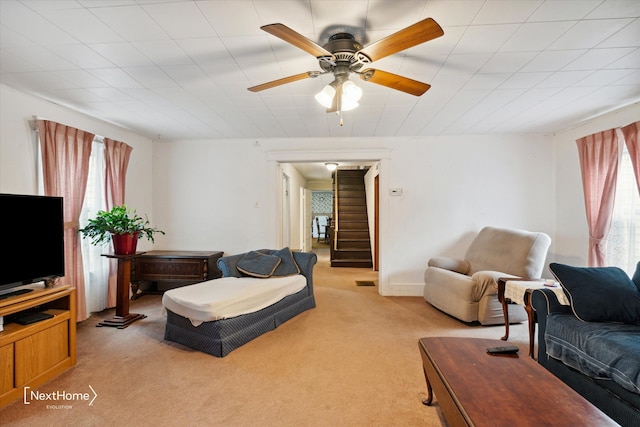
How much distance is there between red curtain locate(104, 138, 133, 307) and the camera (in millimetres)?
3688

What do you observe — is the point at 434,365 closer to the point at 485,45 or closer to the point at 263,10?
the point at 485,45

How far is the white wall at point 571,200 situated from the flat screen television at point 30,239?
18.8ft

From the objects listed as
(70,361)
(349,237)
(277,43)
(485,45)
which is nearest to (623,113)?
(485,45)

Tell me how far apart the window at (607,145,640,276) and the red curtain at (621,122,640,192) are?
34cm

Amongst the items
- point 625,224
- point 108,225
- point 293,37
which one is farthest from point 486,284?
point 108,225

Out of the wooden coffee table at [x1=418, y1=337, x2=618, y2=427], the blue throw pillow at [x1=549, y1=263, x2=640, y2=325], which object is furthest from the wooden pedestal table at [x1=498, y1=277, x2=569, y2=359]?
the wooden coffee table at [x1=418, y1=337, x2=618, y2=427]

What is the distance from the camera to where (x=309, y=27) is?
1.78 m

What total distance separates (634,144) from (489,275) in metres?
1.88

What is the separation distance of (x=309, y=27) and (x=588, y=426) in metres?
2.37

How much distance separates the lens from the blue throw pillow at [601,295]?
2.01 metres

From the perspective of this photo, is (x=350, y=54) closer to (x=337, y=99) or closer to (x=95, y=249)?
(x=337, y=99)

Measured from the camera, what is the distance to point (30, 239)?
7.54 feet

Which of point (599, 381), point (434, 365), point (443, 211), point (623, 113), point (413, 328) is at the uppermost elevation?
point (623, 113)

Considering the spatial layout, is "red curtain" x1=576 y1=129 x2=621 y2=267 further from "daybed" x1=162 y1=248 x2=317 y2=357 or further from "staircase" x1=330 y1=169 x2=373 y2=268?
"staircase" x1=330 y1=169 x2=373 y2=268
